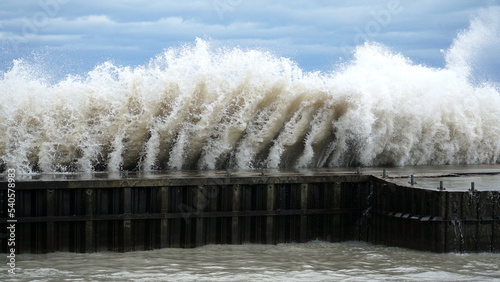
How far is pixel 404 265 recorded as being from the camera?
13.7 m

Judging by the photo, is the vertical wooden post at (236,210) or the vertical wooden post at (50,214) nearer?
the vertical wooden post at (50,214)

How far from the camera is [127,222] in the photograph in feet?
50.5

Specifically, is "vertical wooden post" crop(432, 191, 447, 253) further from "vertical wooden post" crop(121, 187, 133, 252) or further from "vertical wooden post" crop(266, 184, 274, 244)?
"vertical wooden post" crop(121, 187, 133, 252)

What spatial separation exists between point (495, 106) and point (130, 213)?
16.8 metres

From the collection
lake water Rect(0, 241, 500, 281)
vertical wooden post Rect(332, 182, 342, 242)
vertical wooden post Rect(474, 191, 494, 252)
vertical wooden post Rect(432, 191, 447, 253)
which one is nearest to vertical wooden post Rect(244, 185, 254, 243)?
lake water Rect(0, 241, 500, 281)

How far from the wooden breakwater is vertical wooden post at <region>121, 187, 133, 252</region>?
0.02m

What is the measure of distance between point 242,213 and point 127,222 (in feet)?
9.15

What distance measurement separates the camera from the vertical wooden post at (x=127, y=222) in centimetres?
1538

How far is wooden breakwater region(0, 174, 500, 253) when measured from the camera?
14.6m

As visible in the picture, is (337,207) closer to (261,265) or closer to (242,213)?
(242,213)

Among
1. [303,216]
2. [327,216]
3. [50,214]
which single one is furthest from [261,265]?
[50,214]

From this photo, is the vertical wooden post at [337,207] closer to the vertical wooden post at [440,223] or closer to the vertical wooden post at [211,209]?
the vertical wooden post at [440,223]

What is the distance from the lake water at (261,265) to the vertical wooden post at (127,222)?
0.27 metres

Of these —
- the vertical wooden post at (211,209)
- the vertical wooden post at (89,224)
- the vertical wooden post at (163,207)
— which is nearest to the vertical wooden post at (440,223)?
the vertical wooden post at (211,209)
